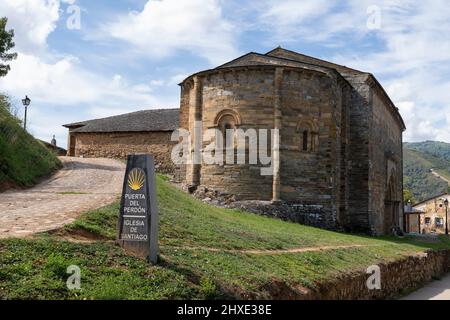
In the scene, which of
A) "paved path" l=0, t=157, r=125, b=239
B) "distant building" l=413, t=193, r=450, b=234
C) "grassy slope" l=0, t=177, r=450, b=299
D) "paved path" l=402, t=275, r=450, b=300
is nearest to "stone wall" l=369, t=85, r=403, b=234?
"paved path" l=402, t=275, r=450, b=300

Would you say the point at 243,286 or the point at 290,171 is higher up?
the point at 290,171

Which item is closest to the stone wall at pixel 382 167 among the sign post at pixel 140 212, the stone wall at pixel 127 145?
Answer: the stone wall at pixel 127 145

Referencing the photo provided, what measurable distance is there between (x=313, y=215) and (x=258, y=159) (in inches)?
138

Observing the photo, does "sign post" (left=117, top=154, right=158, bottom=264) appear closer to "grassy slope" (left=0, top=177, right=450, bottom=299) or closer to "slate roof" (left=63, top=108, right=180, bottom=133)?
"grassy slope" (left=0, top=177, right=450, bottom=299)

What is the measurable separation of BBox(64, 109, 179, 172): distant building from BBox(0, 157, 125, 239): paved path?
10.6 m

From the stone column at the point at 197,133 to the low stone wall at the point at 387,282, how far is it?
998 centimetres

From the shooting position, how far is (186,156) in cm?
2556

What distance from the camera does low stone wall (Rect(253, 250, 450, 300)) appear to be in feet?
29.5

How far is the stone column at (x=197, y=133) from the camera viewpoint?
23.7 meters

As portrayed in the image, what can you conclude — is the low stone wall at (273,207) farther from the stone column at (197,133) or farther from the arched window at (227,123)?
the arched window at (227,123)

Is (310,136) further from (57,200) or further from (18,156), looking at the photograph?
(57,200)
